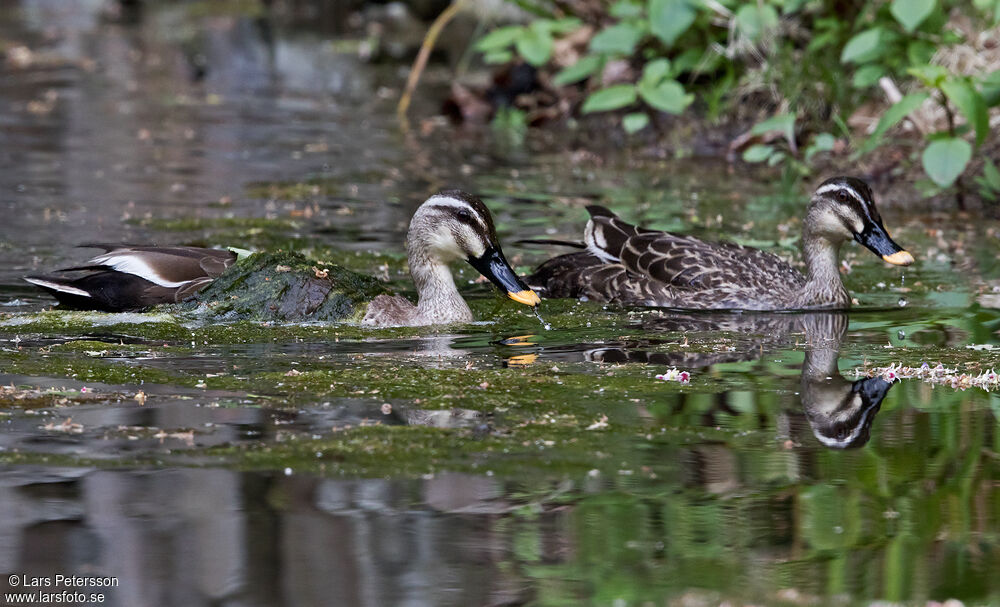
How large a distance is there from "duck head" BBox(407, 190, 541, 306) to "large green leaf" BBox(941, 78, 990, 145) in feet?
14.2

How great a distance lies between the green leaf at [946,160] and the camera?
Result: 1041cm

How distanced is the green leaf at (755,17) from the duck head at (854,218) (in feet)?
16.7

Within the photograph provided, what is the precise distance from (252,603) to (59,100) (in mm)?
14592

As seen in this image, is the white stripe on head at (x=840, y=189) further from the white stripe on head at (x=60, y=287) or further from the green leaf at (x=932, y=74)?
the white stripe on head at (x=60, y=287)

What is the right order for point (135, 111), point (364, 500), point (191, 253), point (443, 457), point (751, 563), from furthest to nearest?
point (135, 111), point (191, 253), point (443, 457), point (364, 500), point (751, 563)

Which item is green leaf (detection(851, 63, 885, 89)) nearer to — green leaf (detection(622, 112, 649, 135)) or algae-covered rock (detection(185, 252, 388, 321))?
green leaf (detection(622, 112, 649, 135))

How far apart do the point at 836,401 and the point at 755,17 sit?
786 cm

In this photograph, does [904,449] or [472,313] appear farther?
[472,313]

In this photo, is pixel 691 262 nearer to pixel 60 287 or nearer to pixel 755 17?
pixel 60 287

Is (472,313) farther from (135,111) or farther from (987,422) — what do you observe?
(135,111)

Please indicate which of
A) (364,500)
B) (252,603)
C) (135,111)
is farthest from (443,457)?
(135,111)

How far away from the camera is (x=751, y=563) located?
14.3ft

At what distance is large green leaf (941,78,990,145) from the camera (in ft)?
34.0

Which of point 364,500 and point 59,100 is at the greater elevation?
point 59,100
